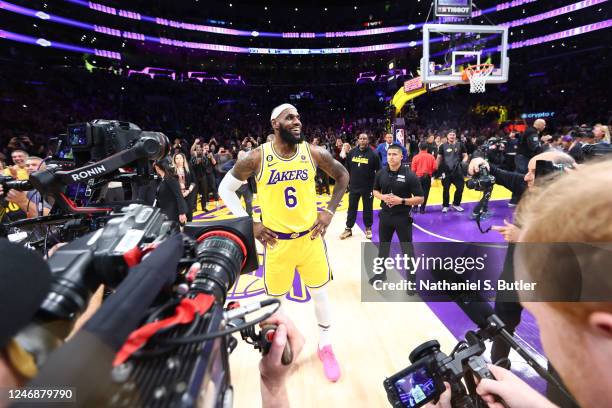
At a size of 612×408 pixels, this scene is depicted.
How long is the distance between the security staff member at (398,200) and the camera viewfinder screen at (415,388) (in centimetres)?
311

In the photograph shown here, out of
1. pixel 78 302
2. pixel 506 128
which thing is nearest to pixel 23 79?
pixel 78 302

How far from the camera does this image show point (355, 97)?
31141mm

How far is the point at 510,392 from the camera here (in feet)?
3.21

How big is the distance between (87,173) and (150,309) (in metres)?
1.07

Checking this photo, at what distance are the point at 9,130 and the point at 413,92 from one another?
54.8ft

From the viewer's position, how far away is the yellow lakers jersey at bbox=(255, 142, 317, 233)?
2881mm

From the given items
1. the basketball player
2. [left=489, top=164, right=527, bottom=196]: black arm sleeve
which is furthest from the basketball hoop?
the basketball player

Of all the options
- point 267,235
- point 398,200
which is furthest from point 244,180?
point 398,200

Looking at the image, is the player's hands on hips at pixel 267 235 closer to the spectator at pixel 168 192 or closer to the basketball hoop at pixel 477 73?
the spectator at pixel 168 192

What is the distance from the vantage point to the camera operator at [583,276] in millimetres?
551

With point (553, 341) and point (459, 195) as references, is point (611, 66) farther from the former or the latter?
point (553, 341)

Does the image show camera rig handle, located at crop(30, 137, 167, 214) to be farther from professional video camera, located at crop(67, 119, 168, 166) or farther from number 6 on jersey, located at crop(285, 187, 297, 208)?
number 6 on jersey, located at crop(285, 187, 297, 208)

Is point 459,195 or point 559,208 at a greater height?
point 559,208

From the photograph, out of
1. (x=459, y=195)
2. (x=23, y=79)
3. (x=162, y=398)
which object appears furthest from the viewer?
(x=23, y=79)
